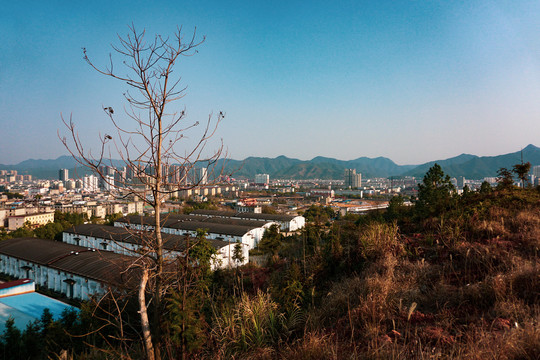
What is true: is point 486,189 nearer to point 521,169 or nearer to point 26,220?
point 521,169

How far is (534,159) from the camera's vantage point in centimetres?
9619

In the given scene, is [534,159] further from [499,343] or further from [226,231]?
[499,343]

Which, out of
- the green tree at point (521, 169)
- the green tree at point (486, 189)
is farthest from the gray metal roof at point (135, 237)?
the green tree at point (521, 169)

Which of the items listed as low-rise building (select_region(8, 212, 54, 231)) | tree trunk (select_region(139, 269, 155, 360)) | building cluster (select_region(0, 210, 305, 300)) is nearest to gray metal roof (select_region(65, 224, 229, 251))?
building cluster (select_region(0, 210, 305, 300))

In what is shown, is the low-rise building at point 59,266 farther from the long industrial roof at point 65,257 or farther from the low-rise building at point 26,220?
the low-rise building at point 26,220

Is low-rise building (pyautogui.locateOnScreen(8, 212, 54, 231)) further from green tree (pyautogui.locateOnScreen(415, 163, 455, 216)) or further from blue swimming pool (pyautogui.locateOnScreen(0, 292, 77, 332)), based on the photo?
green tree (pyautogui.locateOnScreen(415, 163, 455, 216))

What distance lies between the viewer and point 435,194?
19.1 ft

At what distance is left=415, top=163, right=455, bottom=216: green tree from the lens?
5.00m

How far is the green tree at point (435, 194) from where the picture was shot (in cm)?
500

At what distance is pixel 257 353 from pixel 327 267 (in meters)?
2.07

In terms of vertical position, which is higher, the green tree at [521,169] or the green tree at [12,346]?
the green tree at [521,169]

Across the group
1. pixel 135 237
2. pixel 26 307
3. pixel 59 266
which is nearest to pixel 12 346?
pixel 26 307

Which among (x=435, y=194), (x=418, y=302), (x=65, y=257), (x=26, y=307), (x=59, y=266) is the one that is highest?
(x=435, y=194)

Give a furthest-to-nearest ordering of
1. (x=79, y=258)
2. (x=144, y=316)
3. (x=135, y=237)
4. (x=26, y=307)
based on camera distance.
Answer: (x=79, y=258)
(x=26, y=307)
(x=135, y=237)
(x=144, y=316)
